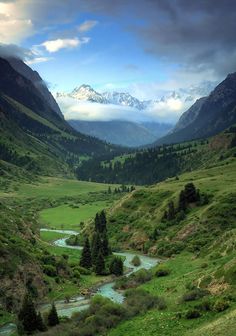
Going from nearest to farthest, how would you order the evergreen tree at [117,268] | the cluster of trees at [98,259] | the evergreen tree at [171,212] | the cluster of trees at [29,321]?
the cluster of trees at [29,321] → the evergreen tree at [117,268] → the cluster of trees at [98,259] → the evergreen tree at [171,212]

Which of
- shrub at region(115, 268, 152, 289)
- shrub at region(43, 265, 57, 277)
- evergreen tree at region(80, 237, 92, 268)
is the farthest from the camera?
evergreen tree at region(80, 237, 92, 268)

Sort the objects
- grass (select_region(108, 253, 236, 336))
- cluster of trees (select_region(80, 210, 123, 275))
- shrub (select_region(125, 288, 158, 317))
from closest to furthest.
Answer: grass (select_region(108, 253, 236, 336)), shrub (select_region(125, 288, 158, 317)), cluster of trees (select_region(80, 210, 123, 275))

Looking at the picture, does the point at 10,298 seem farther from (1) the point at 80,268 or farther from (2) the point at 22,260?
(1) the point at 80,268

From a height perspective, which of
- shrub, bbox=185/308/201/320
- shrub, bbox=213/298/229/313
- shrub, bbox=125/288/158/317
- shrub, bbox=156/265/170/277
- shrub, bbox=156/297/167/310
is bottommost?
shrub, bbox=156/265/170/277

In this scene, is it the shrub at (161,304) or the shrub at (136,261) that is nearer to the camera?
the shrub at (161,304)

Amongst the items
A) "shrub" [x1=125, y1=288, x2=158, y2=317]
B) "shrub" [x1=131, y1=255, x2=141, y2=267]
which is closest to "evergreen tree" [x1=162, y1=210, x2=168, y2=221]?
"shrub" [x1=131, y1=255, x2=141, y2=267]

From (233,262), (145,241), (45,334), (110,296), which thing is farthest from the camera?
(145,241)

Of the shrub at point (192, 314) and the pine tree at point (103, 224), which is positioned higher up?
the pine tree at point (103, 224)

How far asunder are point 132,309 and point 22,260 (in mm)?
32211

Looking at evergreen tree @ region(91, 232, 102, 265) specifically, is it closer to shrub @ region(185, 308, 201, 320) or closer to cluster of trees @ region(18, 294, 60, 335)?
cluster of trees @ region(18, 294, 60, 335)

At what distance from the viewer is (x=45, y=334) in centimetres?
7206

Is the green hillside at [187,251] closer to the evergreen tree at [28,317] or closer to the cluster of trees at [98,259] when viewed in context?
the evergreen tree at [28,317]

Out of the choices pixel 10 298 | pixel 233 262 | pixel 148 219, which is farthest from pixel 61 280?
pixel 148 219

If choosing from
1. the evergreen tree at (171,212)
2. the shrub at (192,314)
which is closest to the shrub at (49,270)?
the shrub at (192,314)
